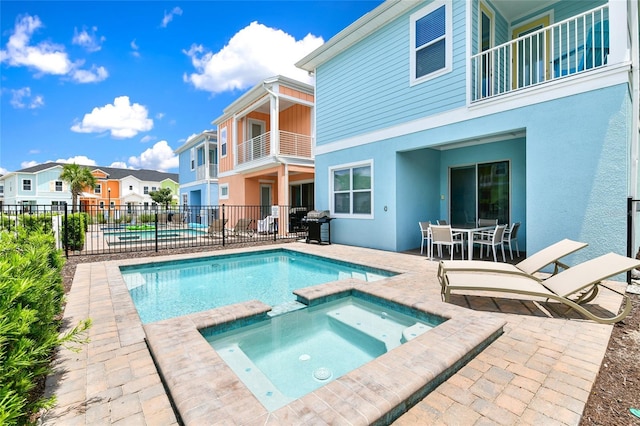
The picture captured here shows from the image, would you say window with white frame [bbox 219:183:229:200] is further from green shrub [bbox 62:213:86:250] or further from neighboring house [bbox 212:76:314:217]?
green shrub [bbox 62:213:86:250]

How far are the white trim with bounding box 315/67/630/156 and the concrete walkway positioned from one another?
4.03 meters

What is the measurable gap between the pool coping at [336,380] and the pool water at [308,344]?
42 centimetres

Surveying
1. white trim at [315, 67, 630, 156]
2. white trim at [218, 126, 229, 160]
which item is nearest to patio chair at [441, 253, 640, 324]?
white trim at [315, 67, 630, 156]

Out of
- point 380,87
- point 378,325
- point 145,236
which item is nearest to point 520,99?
point 380,87

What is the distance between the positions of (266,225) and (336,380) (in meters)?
12.8

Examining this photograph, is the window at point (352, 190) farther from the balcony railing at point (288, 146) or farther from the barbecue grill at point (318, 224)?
the balcony railing at point (288, 146)

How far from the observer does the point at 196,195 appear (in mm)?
24141

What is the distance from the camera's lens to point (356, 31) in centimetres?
950

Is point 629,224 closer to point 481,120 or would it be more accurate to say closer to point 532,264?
point 532,264

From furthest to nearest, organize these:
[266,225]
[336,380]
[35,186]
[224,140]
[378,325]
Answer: [35,186] → [224,140] → [266,225] → [378,325] → [336,380]

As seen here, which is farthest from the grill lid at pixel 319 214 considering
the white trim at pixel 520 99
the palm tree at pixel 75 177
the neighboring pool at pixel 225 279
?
the palm tree at pixel 75 177

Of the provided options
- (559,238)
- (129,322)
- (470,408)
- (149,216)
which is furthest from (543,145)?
(149,216)

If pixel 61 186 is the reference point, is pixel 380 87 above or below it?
above

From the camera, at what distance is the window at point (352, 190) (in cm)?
978
